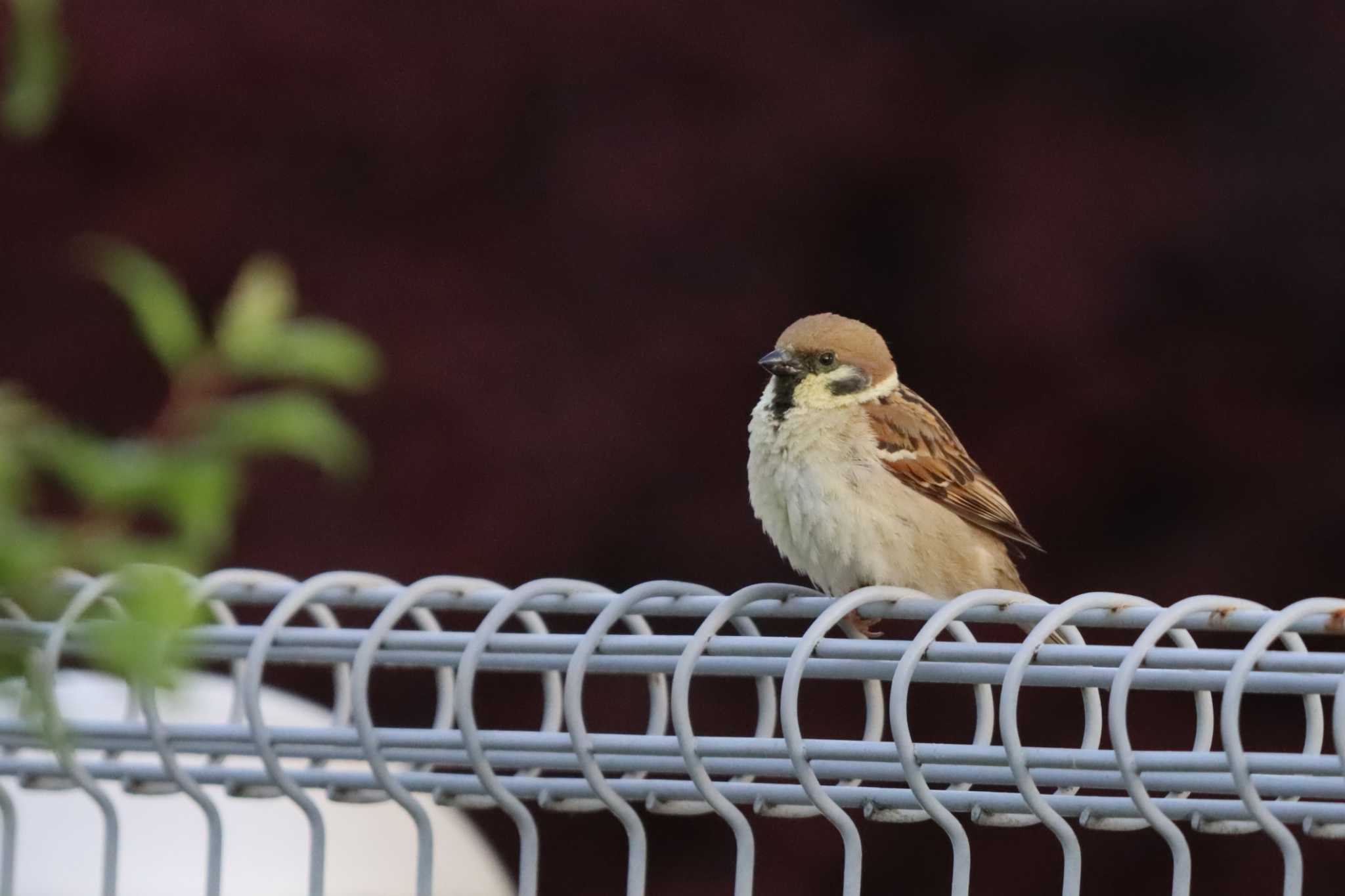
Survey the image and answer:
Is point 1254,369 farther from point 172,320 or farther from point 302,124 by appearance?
point 172,320

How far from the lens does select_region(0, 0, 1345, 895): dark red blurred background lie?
445cm

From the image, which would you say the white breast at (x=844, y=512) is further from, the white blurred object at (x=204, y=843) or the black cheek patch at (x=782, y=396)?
the white blurred object at (x=204, y=843)

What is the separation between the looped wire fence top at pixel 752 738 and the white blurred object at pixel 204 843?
29 centimetres

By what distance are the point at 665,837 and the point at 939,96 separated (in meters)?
1.80

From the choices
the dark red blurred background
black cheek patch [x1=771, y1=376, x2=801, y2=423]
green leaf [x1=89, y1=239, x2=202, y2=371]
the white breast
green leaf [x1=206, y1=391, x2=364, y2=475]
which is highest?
the dark red blurred background

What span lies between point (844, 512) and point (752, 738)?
1359 millimetres

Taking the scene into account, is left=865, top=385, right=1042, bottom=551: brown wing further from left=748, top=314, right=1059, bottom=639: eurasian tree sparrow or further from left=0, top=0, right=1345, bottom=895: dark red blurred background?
left=0, top=0, right=1345, bottom=895: dark red blurred background

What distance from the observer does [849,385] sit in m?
3.32

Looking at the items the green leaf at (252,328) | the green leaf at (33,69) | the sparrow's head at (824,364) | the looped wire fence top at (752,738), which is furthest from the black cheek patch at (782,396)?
the green leaf at (33,69)

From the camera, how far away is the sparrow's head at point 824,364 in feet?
10.6

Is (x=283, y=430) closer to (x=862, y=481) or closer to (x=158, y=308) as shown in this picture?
(x=158, y=308)

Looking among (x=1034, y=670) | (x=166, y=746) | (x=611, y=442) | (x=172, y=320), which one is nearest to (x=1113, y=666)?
(x=1034, y=670)

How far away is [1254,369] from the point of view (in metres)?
4.48

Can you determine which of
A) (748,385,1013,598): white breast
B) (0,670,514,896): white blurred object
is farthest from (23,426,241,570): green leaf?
(748,385,1013,598): white breast
